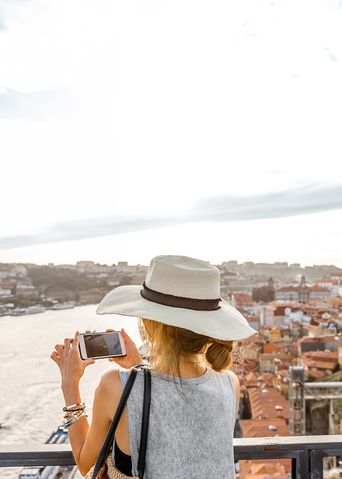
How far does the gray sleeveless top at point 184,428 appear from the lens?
2.87ft

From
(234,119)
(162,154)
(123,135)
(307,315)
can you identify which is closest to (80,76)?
(234,119)

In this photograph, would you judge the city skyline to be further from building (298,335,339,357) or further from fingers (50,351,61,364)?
building (298,335,339,357)

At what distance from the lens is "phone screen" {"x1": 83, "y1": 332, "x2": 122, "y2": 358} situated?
1059mm

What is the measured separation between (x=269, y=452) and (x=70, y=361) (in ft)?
1.70

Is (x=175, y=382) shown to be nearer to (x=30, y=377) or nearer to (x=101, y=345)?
(x=101, y=345)

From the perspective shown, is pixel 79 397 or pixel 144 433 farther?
pixel 79 397

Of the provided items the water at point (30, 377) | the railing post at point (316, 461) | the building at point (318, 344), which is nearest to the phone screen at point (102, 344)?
the railing post at point (316, 461)

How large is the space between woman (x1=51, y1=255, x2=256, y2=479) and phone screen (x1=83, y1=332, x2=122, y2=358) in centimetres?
3

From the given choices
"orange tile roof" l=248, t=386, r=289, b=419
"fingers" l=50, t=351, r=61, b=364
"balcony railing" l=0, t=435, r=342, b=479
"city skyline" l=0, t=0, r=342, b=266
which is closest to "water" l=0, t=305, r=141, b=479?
"city skyline" l=0, t=0, r=342, b=266

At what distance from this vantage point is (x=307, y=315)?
3094cm

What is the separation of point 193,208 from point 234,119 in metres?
6.32

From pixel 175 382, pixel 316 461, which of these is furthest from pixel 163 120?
pixel 175 382

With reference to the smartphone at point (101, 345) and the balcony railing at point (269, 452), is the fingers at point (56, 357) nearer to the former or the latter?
the smartphone at point (101, 345)

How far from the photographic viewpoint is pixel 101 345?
1.08 metres
